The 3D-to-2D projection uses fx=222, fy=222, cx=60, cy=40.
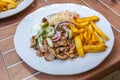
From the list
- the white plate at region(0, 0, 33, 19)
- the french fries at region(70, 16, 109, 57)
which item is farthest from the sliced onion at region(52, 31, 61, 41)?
the white plate at region(0, 0, 33, 19)

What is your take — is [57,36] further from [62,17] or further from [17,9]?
[17,9]

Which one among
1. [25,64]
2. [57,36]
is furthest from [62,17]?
[25,64]

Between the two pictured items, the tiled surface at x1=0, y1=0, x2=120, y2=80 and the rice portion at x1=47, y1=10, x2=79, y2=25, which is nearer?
the tiled surface at x1=0, y1=0, x2=120, y2=80

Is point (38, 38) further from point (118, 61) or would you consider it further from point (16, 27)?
point (118, 61)

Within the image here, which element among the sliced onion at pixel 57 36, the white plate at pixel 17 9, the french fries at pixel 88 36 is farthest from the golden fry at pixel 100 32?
the white plate at pixel 17 9

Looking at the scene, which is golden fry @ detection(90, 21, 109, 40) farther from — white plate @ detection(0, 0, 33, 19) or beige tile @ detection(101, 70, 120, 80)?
white plate @ detection(0, 0, 33, 19)

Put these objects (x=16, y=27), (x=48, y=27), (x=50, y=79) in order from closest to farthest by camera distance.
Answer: (x=50, y=79) → (x=48, y=27) → (x=16, y=27)

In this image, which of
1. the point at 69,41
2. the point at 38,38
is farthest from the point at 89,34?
the point at 38,38
